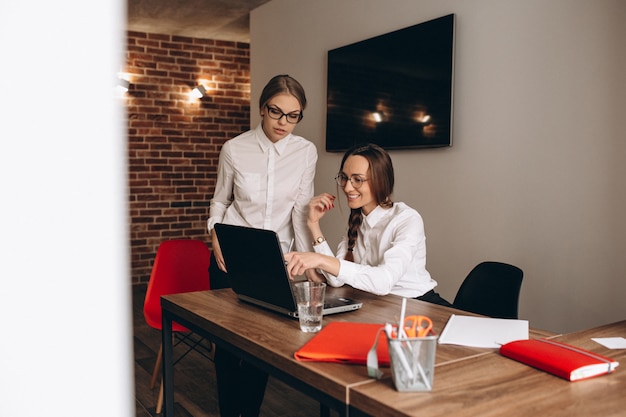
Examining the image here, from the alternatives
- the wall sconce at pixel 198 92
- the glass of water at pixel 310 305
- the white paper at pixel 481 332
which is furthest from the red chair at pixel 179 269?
the wall sconce at pixel 198 92

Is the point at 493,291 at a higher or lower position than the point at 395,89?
lower

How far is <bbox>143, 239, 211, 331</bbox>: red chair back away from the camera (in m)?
2.99

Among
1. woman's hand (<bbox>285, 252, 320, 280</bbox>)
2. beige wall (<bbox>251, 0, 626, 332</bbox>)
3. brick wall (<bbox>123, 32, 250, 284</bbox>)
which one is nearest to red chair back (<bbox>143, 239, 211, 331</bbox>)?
beige wall (<bbox>251, 0, 626, 332</bbox>)

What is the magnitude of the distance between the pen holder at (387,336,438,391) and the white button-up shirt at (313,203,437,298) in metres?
0.77

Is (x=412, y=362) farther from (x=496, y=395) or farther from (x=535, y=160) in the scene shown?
Result: (x=535, y=160)

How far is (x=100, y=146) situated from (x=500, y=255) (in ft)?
7.80

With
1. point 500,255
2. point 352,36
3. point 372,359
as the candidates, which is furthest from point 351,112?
point 372,359

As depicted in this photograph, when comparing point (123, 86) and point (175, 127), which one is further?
point (175, 127)

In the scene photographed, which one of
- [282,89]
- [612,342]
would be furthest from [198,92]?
[612,342]

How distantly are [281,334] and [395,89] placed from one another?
2.18 metres

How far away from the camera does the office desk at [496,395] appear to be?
3.05ft

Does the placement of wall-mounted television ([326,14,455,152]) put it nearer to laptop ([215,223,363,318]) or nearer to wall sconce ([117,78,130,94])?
laptop ([215,223,363,318])

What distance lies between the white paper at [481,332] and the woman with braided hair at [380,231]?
0.37 metres

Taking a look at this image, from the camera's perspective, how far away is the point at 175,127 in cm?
557
